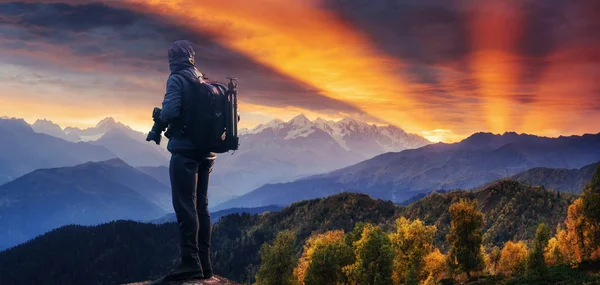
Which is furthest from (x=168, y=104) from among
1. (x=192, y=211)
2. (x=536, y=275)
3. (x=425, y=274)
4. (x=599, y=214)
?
(x=599, y=214)

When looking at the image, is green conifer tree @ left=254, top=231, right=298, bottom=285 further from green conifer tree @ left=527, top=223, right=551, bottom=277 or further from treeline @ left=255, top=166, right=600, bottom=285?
green conifer tree @ left=527, top=223, right=551, bottom=277

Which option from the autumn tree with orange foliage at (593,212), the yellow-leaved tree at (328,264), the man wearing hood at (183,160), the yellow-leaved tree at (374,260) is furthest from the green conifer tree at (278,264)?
the man wearing hood at (183,160)

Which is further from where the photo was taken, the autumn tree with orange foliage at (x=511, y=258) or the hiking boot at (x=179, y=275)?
the autumn tree with orange foliage at (x=511, y=258)

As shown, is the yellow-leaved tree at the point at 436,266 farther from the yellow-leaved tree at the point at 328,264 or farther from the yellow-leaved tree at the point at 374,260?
the yellow-leaved tree at the point at 374,260

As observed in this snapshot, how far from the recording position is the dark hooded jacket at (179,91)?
1683 centimetres

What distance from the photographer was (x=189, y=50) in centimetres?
1838

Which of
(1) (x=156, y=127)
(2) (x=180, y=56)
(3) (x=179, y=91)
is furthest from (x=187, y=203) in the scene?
(2) (x=180, y=56)

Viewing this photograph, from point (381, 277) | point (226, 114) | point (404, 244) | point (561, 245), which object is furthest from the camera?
point (561, 245)

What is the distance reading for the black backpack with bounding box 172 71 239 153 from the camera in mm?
17516

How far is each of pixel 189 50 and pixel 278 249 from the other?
220ft

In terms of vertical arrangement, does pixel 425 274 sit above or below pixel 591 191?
below

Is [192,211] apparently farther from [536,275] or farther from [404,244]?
[404,244]

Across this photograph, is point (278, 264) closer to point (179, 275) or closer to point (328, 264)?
point (328, 264)

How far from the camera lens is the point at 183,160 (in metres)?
17.7
